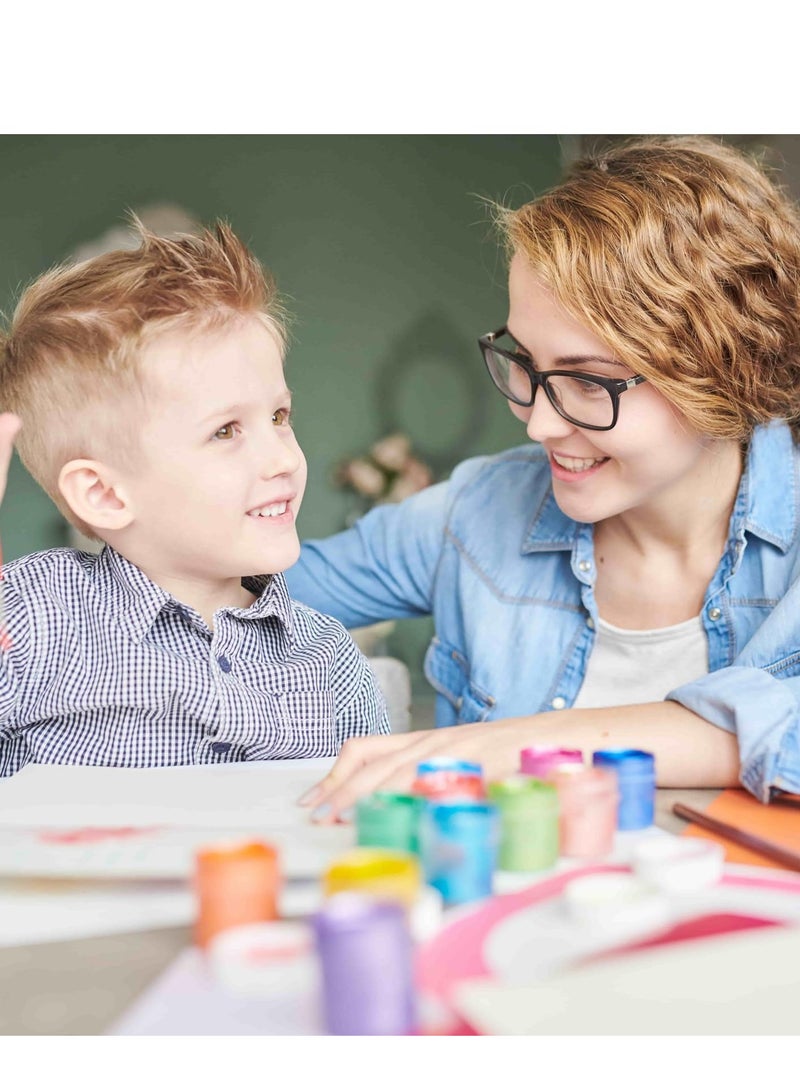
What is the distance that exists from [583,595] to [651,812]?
0.70 metres

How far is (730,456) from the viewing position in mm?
1511

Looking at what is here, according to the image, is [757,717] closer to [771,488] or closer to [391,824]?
[391,824]

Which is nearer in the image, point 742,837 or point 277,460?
point 742,837

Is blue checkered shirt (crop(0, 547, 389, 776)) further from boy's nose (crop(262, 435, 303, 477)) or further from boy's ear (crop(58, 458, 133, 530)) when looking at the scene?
boy's nose (crop(262, 435, 303, 477))

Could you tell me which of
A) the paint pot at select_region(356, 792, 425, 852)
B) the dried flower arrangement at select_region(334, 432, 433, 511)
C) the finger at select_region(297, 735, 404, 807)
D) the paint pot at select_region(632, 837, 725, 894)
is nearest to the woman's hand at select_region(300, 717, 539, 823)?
the finger at select_region(297, 735, 404, 807)

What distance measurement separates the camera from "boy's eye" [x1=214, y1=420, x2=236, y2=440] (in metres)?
1.21

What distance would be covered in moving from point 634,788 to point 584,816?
90mm

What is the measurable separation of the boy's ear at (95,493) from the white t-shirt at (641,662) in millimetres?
667

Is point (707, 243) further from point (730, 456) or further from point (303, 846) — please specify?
point (303, 846)

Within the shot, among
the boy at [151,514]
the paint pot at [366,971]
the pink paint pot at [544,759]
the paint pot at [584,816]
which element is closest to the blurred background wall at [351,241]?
the boy at [151,514]

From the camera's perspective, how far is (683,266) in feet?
4.42

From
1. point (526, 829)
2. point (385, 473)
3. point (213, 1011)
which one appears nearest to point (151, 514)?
point (526, 829)
